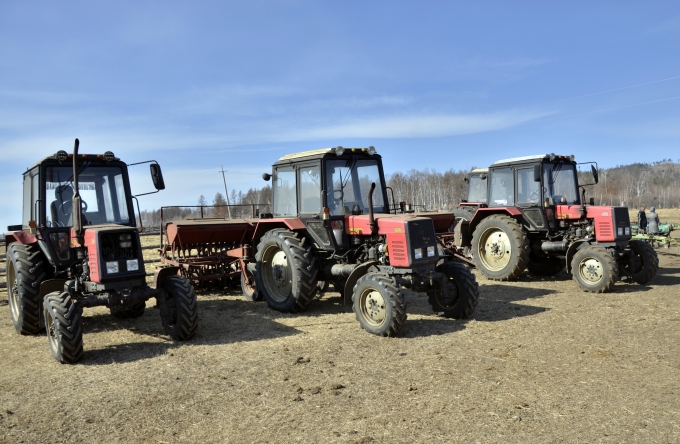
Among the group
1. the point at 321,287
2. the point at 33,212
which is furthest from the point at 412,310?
the point at 33,212

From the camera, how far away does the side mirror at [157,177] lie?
6938mm

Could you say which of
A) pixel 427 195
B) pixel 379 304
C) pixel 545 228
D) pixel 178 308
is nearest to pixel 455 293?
pixel 379 304

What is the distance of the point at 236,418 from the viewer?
427cm

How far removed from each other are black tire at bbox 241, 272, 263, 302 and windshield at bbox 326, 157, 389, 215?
2242 mm

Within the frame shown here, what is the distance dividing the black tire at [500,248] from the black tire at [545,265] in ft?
3.43

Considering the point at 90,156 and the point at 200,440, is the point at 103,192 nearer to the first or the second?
the point at 90,156

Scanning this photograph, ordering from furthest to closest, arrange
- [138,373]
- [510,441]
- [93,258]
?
[93,258] → [138,373] → [510,441]

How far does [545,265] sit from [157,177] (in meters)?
8.41

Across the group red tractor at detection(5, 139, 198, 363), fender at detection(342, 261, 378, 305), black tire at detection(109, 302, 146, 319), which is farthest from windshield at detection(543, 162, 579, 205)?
black tire at detection(109, 302, 146, 319)

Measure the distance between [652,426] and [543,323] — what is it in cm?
338

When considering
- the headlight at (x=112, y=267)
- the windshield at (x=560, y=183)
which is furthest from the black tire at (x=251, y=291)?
the windshield at (x=560, y=183)

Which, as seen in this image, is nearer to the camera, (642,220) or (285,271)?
(285,271)

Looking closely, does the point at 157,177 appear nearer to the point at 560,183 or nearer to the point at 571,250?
the point at 571,250

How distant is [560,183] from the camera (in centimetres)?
1138
